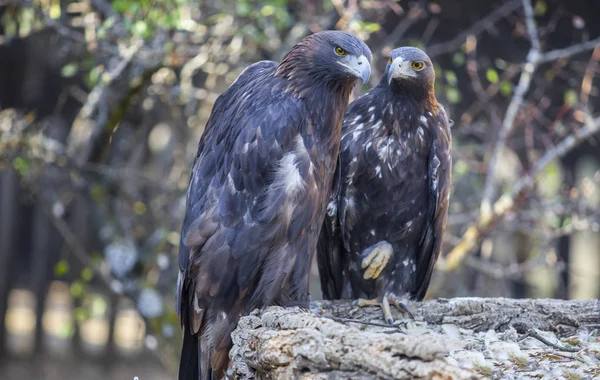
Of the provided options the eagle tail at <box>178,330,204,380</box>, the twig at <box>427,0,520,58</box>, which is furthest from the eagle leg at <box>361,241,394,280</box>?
the twig at <box>427,0,520,58</box>

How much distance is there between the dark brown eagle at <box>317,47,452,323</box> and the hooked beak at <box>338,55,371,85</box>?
1.51 feet

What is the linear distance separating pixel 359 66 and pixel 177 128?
3.62 meters

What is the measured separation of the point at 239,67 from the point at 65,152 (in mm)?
1353

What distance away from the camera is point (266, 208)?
353 centimetres

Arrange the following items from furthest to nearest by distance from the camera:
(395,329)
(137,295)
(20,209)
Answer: (20,209) < (137,295) < (395,329)

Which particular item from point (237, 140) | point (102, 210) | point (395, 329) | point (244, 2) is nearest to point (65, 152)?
point (102, 210)

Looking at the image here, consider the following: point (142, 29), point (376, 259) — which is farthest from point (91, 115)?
point (376, 259)

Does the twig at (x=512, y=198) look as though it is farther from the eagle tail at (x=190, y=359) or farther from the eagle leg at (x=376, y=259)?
the eagle tail at (x=190, y=359)

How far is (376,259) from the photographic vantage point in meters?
4.23

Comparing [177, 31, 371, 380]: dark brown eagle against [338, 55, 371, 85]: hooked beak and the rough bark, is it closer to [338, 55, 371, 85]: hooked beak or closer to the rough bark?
[338, 55, 371, 85]: hooked beak

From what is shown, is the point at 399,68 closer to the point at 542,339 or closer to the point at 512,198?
the point at 542,339

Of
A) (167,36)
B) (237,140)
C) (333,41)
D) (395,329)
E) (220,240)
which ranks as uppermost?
(167,36)

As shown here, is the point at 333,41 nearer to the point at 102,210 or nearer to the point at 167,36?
the point at 167,36

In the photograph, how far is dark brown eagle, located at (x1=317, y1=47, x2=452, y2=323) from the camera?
411 cm
